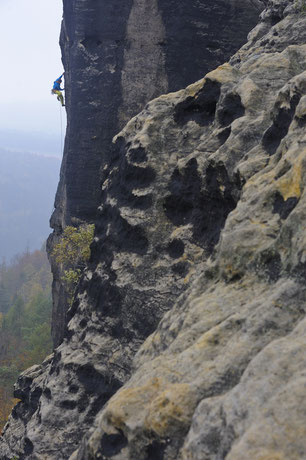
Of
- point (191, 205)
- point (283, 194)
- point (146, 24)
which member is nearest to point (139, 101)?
point (146, 24)

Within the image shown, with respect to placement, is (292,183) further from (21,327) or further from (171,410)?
(21,327)

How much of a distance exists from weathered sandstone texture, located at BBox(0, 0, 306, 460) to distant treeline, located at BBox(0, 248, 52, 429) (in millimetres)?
29488

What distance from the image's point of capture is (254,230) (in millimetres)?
6566

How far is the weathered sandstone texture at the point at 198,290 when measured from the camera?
465 centimetres

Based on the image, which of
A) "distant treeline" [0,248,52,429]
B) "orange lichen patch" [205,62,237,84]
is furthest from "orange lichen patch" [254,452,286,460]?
"distant treeline" [0,248,52,429]

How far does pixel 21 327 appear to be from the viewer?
2889 inches

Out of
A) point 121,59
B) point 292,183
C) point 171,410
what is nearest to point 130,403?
point 171,410

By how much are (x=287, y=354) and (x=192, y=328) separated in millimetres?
1819

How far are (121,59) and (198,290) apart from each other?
20.7m

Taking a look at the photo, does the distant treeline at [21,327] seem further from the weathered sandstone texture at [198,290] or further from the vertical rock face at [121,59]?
the weathered sandstone texture at [198,290]

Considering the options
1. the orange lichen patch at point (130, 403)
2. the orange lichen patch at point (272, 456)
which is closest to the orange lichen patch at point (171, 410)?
the orange lichen patch at point (130, 403)

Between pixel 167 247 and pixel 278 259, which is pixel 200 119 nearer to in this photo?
pixel 167 247

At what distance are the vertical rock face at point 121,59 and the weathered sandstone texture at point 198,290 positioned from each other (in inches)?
368

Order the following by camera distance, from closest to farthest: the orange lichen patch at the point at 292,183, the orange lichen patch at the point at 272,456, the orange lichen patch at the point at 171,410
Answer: the orange lichen patch at the point at 272,456, the orange lichen patch at the point at 171,410, the orange lichen patch at the point at 292,183
